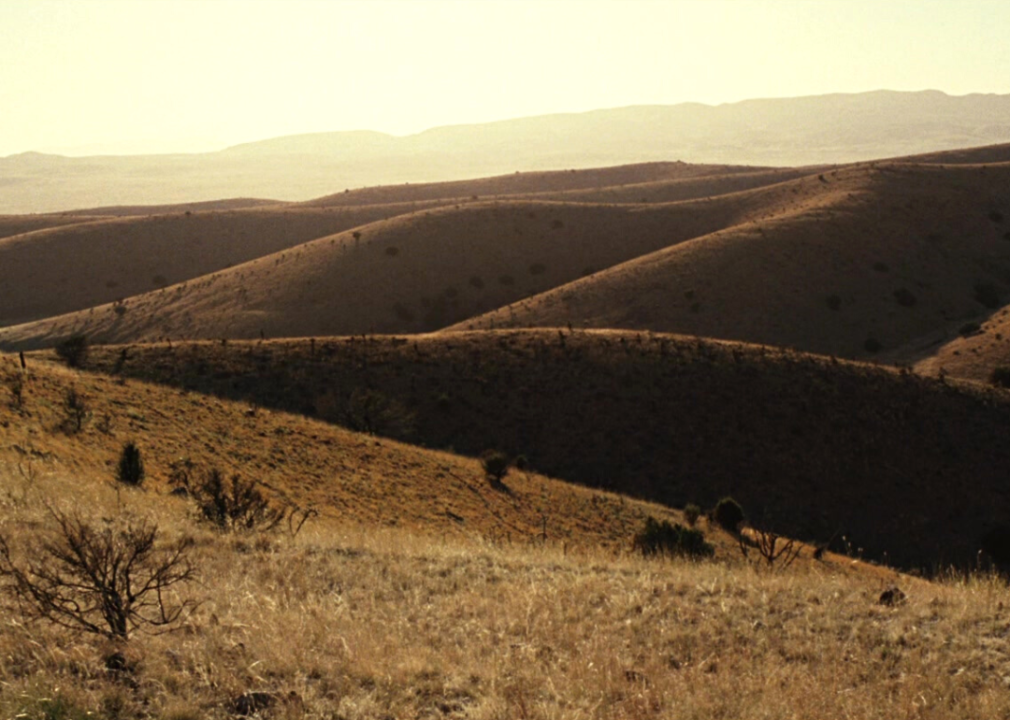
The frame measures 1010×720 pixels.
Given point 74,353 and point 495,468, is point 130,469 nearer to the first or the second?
point 495,468

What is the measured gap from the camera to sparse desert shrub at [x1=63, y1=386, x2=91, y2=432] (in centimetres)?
1850

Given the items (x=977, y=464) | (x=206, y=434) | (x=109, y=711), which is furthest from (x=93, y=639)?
(x=977, y=464)

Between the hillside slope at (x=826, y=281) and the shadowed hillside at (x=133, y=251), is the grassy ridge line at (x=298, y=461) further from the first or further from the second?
the shadowed hillside at (x=133, y=251)

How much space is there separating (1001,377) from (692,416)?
18117 millimetres

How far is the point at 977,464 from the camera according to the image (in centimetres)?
3188

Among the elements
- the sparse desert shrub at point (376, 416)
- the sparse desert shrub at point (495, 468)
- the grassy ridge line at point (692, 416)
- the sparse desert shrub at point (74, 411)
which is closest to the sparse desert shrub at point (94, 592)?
the sparse desert shrub at point (74, 411)

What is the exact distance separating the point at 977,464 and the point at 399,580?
29.9 m

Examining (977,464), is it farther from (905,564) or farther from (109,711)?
(109,711)

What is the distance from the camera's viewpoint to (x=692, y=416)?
3484 cm

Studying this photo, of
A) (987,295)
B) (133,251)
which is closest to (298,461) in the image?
(987,295)

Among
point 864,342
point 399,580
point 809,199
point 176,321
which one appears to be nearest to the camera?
point 399,580

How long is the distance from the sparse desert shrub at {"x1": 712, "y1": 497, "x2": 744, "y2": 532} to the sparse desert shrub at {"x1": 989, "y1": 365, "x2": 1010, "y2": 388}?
861 inches

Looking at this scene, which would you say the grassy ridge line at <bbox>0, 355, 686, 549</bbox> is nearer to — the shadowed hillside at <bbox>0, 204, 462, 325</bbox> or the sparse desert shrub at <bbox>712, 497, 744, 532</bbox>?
the sparse desert shrub at <bbox>712, 497, 744, 532</bbox>

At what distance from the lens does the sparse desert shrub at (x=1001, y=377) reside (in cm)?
4091
